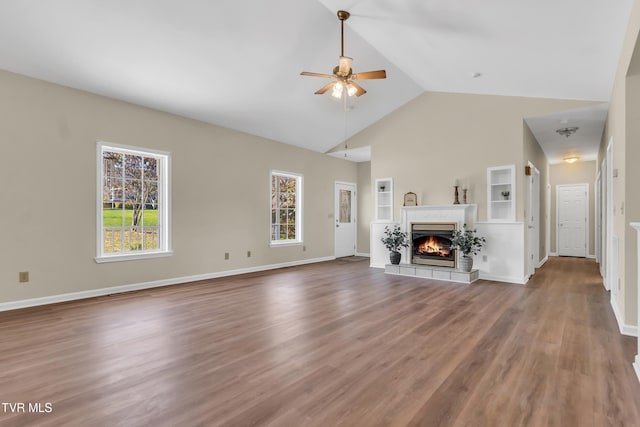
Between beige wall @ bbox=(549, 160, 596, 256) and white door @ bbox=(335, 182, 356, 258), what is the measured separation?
18.0 feet

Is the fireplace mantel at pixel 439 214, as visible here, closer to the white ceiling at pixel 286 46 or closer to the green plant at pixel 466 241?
the green plant at pixel 466 241

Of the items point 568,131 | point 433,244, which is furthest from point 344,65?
point 568,131

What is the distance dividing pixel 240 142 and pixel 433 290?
14.1ft

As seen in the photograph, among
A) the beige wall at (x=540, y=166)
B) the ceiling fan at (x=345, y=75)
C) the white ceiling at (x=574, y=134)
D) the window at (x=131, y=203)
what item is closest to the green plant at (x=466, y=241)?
the beige wall at (x=540, y=166)

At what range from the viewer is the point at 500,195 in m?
5.71

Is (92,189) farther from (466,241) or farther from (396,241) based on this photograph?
(466,241)

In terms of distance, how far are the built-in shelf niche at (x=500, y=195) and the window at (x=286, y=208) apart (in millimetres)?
3854

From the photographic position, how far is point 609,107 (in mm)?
4504

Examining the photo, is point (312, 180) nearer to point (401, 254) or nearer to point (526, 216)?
point (401, 254)

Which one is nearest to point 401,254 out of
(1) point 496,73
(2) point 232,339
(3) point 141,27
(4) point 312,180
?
(4) point 312,180

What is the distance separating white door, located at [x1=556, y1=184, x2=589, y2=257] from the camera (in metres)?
8.75

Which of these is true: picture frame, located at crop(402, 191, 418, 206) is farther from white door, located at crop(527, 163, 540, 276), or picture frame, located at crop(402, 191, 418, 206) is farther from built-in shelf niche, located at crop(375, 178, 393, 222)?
white door, located at crop(527, 163, 540, 276)

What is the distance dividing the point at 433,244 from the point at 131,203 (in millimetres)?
→ 5102

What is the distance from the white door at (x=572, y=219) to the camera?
875 centimetres
